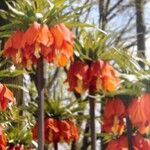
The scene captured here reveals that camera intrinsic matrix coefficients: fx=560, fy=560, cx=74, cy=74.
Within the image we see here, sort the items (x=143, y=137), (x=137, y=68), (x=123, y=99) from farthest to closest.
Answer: (x=143, y=137) → (x=123, y=99) → (x=137, y=68)

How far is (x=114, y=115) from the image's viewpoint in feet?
10.8

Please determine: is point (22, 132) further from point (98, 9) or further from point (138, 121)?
point (98, 9)

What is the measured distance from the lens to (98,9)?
1060cm

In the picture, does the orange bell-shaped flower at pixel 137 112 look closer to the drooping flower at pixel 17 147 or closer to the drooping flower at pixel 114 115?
the drooping flower at pixel 114 115

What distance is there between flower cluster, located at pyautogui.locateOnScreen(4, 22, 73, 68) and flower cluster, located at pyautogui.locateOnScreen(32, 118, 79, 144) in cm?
117

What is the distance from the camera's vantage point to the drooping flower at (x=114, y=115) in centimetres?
322

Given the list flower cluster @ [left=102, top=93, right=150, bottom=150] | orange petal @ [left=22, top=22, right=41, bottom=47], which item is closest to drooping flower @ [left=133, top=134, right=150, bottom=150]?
flower cluster @ [left=102, top=93, right=150, bottom=150]

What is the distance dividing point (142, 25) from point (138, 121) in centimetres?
661

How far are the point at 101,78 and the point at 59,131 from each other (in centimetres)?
90

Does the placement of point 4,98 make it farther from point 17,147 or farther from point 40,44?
point 17,147

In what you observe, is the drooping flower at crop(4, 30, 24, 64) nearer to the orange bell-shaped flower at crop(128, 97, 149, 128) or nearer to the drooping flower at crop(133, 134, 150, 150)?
the orange bell-shaped flower at crop(128, 97, 149, 128)

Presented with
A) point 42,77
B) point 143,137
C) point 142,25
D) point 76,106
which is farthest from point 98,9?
point 42,77

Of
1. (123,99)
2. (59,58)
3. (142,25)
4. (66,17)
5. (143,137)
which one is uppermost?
(142,25)

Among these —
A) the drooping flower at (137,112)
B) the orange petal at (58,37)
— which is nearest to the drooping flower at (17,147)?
the drooping flower at (137,112)
